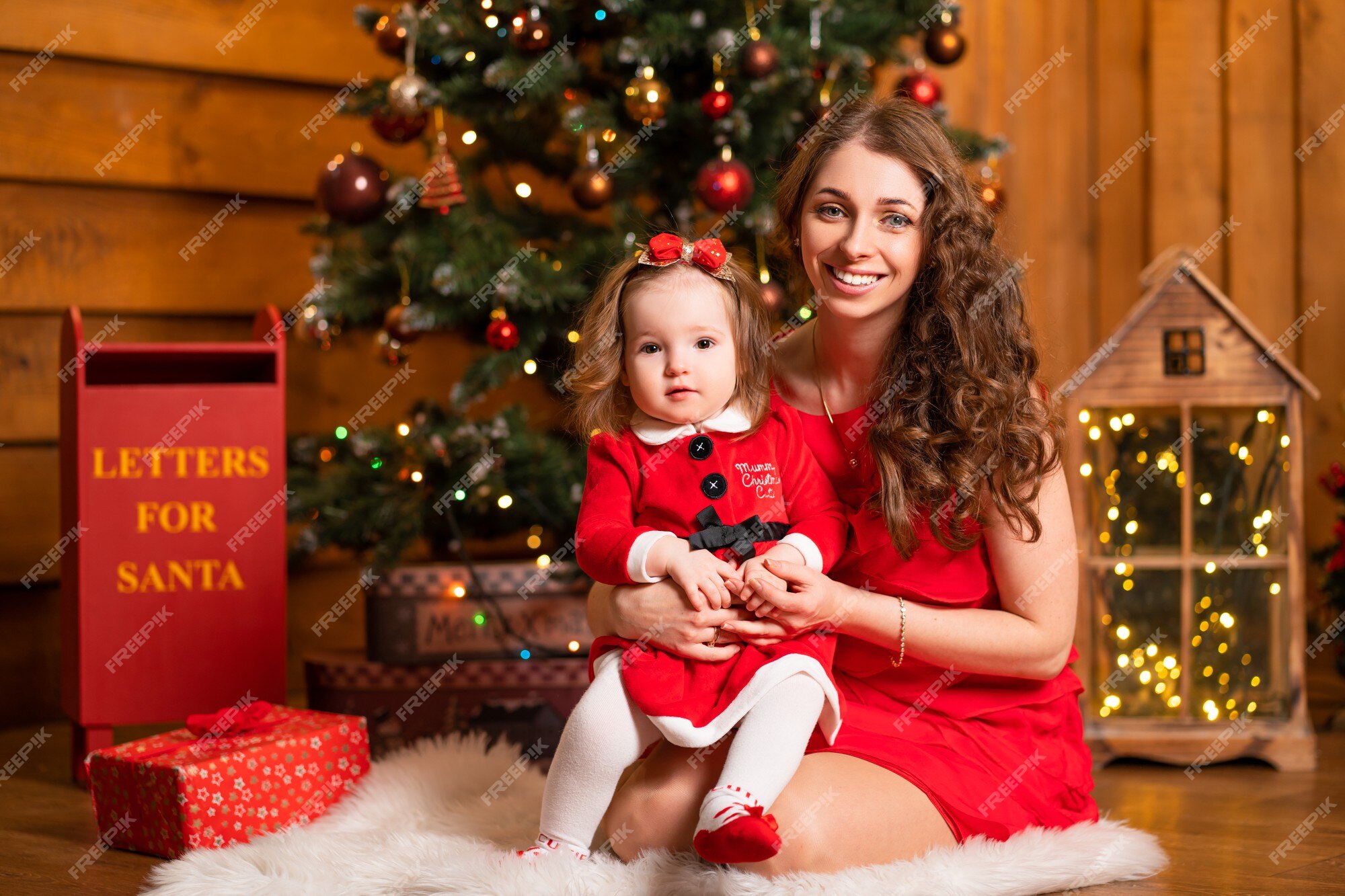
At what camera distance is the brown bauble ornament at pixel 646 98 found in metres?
2.31

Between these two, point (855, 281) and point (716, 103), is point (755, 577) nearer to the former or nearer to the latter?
point (855, 281)

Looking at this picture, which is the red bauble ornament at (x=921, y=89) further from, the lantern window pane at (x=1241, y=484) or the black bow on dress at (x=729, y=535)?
the black bow on dress at (x=729, y=535)

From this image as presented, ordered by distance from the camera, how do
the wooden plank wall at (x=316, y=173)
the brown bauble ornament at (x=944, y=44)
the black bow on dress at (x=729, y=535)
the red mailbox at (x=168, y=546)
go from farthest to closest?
the wooden plank wall at (x=316, y=173) < the brown bauble ornament at (x=944, y=44) < the red mailbox at (x=168, y=546) < the black bow on dress at (x=729, y=535)

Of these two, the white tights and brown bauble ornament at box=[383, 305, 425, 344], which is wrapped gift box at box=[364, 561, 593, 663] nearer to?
brown bauble ornament at box=[383, 305, 425, 344]

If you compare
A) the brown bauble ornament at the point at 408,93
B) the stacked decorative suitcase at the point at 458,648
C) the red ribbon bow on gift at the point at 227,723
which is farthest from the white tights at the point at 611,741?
the brown bauble ornament at the point at 408,93

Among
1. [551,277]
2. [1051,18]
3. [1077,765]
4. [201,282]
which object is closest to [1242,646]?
[1077,765]

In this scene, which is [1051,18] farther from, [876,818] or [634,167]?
[876,818]

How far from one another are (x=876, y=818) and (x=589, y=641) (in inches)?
41.4

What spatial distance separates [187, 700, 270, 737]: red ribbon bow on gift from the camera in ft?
6.38

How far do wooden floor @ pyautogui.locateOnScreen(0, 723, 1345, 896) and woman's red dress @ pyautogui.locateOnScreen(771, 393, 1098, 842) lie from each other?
0.16m

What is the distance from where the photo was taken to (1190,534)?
2340 mm

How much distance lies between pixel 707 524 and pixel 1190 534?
119 centimetres

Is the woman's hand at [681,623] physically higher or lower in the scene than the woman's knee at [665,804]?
higher

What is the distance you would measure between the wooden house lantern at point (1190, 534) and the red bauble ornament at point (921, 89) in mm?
585
